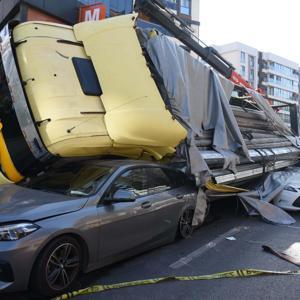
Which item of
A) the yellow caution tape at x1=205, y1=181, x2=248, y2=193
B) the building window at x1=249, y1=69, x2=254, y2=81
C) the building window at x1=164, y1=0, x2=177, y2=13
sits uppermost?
the building window at x1=164, y1=0, x2=177, y2=13

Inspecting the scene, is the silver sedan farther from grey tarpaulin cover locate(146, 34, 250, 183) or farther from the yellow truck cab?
grey tarpaulin cover locate(146, 34, 250, 183)

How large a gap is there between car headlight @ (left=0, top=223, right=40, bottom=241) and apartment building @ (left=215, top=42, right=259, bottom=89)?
77902mm

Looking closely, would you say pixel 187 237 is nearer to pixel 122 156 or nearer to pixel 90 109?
pixel 122 156

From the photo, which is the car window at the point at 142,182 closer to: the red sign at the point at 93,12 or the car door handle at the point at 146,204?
the car door handle at the point at 146,204

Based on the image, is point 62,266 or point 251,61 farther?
point 251,61

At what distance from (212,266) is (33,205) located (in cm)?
245

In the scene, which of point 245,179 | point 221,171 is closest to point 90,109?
point 221,171

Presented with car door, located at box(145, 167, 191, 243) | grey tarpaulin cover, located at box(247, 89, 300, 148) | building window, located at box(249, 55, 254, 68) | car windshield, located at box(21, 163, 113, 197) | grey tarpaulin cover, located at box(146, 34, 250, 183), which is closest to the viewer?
car windshield, located at box(21, 163, 113, 197)

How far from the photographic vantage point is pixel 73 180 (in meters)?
5.18

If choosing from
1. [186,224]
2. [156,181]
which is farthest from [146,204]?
[186,224]

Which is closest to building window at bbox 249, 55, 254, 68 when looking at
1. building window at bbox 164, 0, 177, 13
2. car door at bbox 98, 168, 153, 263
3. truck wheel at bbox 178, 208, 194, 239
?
building window at bbox 164, 0, 177, 13

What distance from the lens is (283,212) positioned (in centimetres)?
838

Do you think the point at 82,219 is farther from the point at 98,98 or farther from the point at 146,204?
the point at 98,98

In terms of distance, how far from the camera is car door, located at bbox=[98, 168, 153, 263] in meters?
4.70
